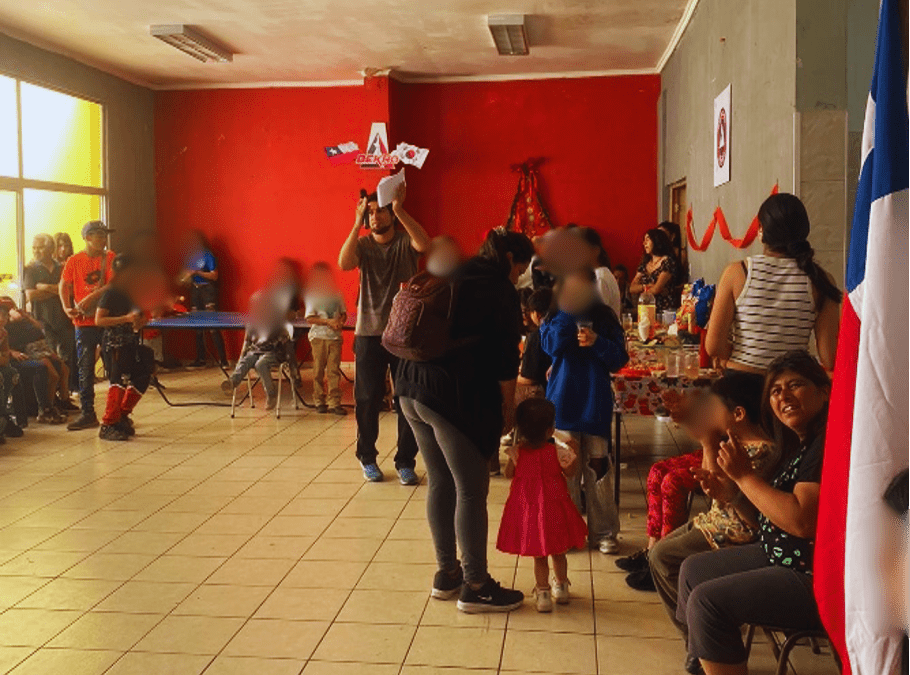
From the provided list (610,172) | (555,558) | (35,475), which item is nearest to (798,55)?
(555,558)

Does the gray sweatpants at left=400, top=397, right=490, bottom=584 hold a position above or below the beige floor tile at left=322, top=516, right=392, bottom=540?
above

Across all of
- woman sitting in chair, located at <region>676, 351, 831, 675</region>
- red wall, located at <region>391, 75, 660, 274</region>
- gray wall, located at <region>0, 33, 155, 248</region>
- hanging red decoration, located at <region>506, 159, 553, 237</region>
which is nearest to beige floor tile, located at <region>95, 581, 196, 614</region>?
woman sitting in chair, located at <region>676, 351, 831, 675</region>

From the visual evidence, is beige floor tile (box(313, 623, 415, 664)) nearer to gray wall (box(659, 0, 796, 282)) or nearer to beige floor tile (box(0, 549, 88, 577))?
beige floor tile (box(0, 549, 88, 577))

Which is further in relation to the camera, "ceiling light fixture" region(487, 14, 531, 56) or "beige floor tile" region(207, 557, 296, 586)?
"ceiling light fixture" region(487, 14, 531, 56)

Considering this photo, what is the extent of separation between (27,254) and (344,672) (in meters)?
7.11

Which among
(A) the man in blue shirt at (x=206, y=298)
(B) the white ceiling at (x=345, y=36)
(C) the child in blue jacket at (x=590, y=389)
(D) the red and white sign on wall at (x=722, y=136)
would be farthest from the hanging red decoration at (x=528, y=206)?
(C) the child in blue jacket at (x=590, y=389)

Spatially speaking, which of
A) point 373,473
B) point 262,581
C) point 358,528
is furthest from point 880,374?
point 373,473

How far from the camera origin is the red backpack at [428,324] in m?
3.32

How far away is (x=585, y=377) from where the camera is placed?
4.16m

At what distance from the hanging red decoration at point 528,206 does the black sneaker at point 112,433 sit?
515 cm

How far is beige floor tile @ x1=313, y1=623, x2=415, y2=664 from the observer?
313 centimetres

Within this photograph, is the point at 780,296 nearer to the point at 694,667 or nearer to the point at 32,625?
the point at 694,667

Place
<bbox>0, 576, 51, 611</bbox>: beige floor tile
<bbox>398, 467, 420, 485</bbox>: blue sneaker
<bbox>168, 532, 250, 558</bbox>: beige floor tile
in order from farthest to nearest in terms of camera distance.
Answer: <bbox>398, 467, 420, 485</bbox>: blue sneaker → <bbox>168, 532, 250, 558</bbox>: beige floor tile → <bbox>0, 576, 51, 611</bbox>: beige floor tile

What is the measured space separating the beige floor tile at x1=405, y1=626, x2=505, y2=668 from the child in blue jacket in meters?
1.04
